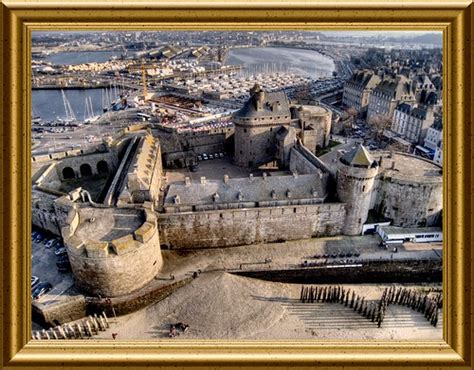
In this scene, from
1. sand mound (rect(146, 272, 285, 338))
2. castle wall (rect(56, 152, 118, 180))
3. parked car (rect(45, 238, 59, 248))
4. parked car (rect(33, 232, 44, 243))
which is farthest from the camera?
castle wall (rect(56, 152, 118, 180))

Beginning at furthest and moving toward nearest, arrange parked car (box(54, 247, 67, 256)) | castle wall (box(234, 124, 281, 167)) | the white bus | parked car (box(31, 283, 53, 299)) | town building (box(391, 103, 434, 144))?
town building (box(391, 103, 434, 144)) < castle wall (box(234, 124, 281, 167)) < the white bus < parked car (box(54, 247, 67, 256)) < parked car (box(31, 283, 53, 299))

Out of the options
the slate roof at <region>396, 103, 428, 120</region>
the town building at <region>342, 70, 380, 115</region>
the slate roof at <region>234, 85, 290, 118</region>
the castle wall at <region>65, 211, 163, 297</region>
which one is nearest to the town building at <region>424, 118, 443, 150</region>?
the slate roof at <region>396, 103, 428, 120</region>

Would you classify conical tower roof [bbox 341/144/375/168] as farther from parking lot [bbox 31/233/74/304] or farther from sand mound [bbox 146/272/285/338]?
parking lot [bbox 31/233/74/304]

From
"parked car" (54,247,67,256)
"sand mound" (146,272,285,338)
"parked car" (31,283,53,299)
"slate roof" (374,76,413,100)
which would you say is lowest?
"sand mound" (146,272,285,338)

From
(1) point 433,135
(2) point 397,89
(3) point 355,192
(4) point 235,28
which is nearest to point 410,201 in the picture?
(3) point 355,192

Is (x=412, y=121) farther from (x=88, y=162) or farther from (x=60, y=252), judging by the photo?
(x=60, y=252)

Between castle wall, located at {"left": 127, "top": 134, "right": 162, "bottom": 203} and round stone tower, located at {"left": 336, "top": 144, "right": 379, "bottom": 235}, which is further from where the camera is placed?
castle wall, located at {"left": 127, "top": 134, "right": 162, "bottom": 203}
